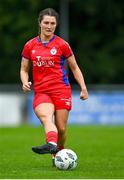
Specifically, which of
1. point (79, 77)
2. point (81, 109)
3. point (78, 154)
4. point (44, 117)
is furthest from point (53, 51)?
point (81, 109)

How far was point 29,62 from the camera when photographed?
13.2 metres

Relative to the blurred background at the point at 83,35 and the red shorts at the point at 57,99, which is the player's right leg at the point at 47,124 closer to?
the red shorts at the point at 57,99

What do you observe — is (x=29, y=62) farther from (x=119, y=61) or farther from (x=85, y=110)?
(x=119, y=61)

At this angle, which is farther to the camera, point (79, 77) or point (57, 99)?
point (79, 77)

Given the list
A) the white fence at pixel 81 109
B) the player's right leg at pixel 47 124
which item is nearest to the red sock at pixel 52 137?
the player's right leg at pixel 47 124

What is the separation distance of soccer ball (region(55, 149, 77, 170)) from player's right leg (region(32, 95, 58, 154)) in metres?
0.26

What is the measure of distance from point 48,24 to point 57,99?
1112 mm

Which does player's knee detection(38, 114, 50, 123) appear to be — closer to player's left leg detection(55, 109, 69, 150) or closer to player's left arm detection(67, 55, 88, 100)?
player's left leg detection(55, 109, 69, 150)

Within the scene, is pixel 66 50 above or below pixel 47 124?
above

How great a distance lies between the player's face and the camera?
12734 mm

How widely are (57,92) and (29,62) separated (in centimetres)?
69

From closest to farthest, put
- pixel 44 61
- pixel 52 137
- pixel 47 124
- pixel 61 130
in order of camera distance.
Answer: pixel 52 137 → pixel 47 124 → pixel 44 61 → pixel 61 130

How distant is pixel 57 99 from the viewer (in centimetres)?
1291

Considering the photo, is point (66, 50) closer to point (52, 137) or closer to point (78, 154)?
point (52, 137)
